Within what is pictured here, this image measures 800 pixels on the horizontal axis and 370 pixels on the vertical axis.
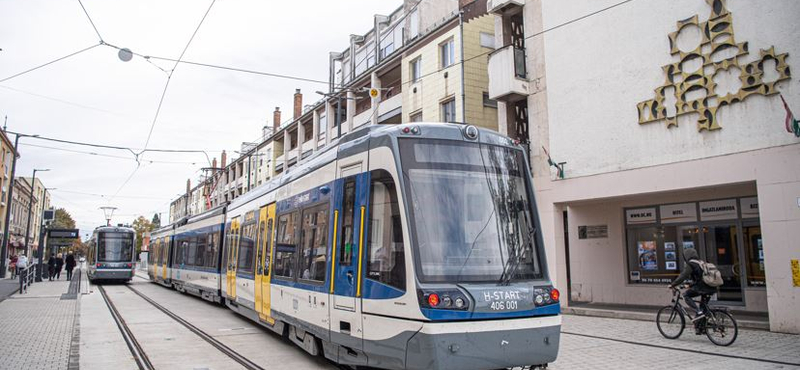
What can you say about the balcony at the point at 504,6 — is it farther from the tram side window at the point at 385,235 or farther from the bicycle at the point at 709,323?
the tram side window at the point at 385,235

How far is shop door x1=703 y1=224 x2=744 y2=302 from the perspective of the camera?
44.6ft

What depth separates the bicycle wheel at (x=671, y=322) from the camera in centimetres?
1038

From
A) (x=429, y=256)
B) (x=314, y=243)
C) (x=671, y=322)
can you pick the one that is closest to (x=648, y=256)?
(x=671, y=322)

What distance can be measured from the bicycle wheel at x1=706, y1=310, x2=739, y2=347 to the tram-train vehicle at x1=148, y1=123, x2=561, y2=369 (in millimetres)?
5326

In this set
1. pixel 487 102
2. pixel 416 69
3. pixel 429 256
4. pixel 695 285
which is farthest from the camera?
pixel 416 69

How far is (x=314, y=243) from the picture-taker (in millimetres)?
7867

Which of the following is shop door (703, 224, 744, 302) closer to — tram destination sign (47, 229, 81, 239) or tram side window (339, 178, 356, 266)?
tram side window (339, 178, 356, 266)

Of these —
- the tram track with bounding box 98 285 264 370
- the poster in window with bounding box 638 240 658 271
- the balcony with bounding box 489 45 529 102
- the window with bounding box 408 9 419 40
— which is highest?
the window with bounding box 408 9 419 40

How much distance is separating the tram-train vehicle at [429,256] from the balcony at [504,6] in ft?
39.2

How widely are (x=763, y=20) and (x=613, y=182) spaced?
489 cm

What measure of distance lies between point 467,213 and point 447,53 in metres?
17.6

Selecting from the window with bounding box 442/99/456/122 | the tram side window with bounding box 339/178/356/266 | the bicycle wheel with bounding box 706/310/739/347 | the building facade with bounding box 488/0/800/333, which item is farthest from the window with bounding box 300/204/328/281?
the window with bounding box 442/99/456/122

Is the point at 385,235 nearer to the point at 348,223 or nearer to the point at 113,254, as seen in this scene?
the point at 348,223

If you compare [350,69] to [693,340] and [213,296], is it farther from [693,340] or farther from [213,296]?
[693,340]
